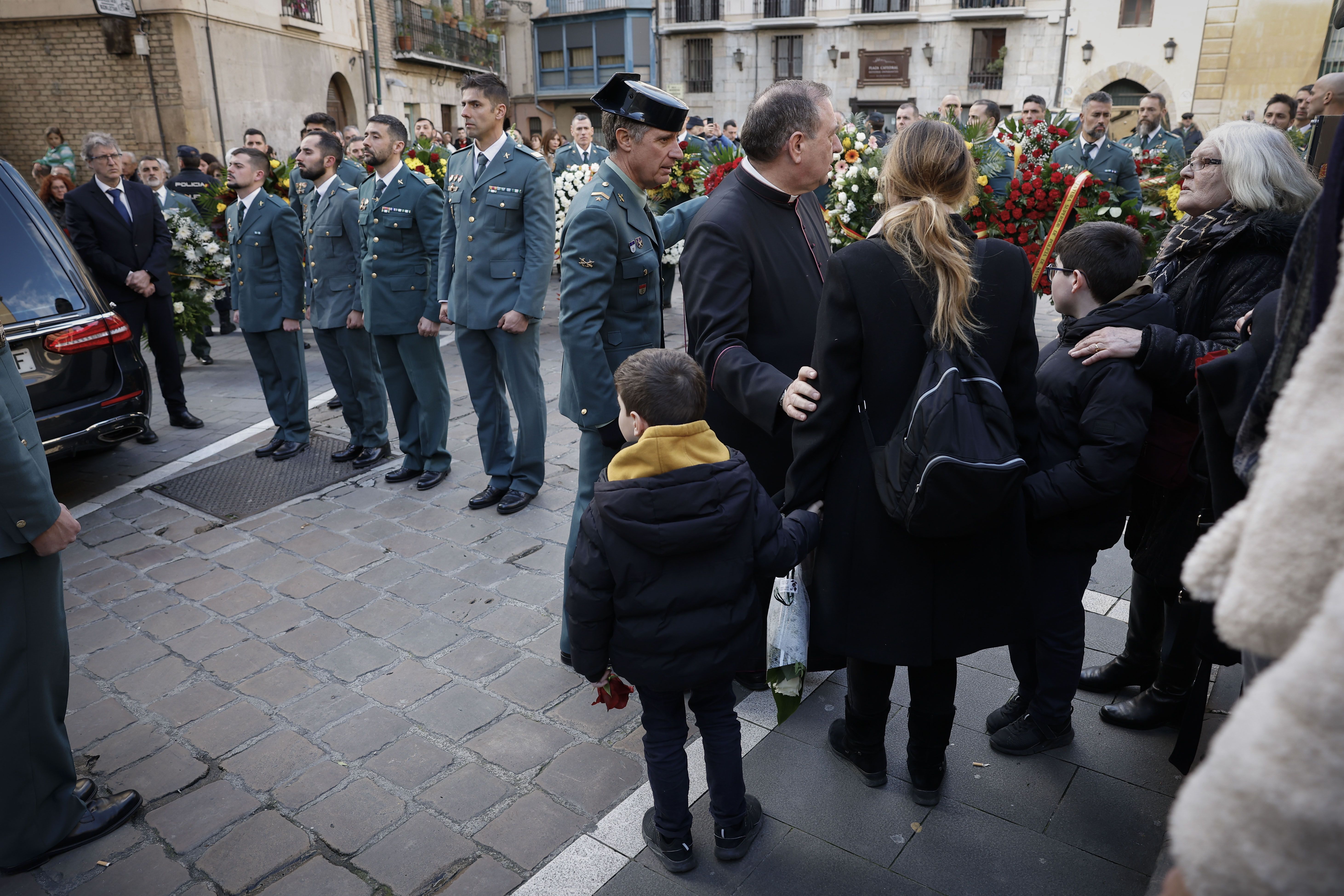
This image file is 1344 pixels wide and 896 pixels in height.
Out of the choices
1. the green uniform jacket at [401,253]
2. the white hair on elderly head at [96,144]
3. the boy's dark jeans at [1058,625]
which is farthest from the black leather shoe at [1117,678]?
the white hair on elderly head at [96,144]

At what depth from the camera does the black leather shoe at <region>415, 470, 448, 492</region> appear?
5.58 m

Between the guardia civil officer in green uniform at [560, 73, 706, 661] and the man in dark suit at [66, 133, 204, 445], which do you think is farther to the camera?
the man in dark suit at [66, 133, 204, 445]

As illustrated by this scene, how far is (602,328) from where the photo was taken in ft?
12.3

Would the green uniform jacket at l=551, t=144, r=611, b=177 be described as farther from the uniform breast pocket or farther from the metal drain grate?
the uniform breast pocket

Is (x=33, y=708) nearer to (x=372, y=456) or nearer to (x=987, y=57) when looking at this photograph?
(x=372, y=456)

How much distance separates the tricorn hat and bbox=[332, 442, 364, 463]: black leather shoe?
355 cm

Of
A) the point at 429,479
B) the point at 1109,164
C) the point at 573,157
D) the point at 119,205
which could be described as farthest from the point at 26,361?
the point at 573,157

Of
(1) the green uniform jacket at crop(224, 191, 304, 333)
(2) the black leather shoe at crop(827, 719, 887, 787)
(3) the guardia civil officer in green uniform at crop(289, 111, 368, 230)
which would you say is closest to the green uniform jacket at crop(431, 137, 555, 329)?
(3) the guardia civil officer in green uniform at crop(289, 111, 368, 230)

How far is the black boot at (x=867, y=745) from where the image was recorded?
275cm

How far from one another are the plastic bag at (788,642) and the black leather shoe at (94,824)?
6.76ft

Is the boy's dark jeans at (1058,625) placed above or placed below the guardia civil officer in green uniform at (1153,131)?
below

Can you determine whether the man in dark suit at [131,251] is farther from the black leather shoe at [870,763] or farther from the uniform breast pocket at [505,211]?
the black leather shoe at [870,763]

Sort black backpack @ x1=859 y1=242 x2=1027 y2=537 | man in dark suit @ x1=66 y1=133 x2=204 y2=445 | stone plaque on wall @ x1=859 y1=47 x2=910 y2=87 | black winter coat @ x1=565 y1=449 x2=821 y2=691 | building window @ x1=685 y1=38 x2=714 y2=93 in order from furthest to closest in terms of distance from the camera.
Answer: building window @ x1=685 y1=38 x2=714 y2=93 < stone plaque on wall @ x1=859 y1=47 x2=910 y2=87 < man in dark suit @ x1=66 y1=133 x2=204 y2=445 < black winter coat @ x1=565 y1=449 x2=821 y2=691 < black backpack @ x1=859 y1=242 x2=1027 y2=537

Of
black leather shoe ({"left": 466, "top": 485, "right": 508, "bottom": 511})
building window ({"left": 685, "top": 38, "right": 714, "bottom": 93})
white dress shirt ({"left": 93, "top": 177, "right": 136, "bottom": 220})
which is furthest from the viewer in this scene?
building window ({"left": 685, "top": 38, "right": 714, "bottom": 93})
